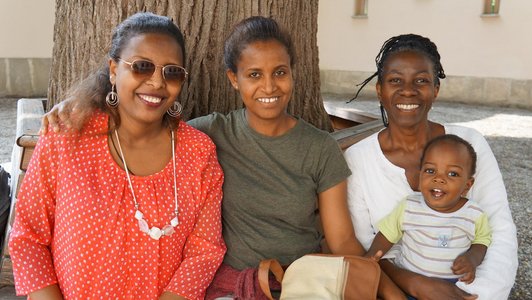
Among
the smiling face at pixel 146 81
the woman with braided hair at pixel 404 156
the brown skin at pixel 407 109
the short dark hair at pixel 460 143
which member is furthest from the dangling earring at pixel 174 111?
the short dark hair at pixel 460 143

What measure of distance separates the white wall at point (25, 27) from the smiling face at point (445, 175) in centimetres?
1019

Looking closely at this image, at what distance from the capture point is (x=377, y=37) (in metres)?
13.5

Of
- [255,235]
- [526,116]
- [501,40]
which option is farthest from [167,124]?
[501,40]

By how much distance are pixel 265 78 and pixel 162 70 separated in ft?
1.49

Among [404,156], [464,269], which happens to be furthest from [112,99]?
[464,269]

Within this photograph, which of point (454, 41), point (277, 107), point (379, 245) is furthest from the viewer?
point (454, 41)

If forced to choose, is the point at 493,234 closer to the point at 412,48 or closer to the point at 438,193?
the point at 438,193

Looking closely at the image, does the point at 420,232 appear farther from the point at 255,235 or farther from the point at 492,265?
the point at 255,235

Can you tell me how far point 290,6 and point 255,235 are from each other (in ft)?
5.10

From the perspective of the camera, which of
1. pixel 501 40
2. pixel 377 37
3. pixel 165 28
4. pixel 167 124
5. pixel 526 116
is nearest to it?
pixel 165 28

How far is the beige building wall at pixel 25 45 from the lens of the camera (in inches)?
417

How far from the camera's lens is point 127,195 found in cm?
206

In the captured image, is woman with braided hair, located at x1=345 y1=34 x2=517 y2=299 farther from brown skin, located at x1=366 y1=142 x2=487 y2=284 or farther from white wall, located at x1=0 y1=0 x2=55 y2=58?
white wall, located at x1=0 y1=0 x2=55 y2=58

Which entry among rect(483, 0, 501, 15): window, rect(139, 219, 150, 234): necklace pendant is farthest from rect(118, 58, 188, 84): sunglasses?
rect(483, 0, 501, 15): window
